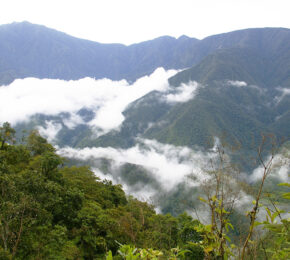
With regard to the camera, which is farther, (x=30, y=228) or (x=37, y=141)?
(x=37, y=141)

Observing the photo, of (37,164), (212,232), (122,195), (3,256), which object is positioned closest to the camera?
(212,232)

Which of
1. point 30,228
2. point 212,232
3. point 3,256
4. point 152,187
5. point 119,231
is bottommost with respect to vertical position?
point 152,187

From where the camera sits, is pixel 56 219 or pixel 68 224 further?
pixel 68 224

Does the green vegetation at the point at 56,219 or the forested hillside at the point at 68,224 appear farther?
the green vegetation at the point at 56,219

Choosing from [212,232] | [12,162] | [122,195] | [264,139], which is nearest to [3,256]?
[212,232]

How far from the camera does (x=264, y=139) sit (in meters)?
3.22

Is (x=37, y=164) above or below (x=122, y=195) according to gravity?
above

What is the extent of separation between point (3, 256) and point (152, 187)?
187599 mm

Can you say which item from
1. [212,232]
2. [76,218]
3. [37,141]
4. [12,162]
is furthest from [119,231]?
[37,141]

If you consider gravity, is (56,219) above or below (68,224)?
above

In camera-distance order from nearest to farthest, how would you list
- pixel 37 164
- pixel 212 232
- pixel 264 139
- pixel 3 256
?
pixel 212 232 → pixel 264 139 → pixel 3 256 → pixel 37 164

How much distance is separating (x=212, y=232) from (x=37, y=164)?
999 inches

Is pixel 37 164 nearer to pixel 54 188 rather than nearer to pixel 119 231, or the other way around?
pixel 54 188

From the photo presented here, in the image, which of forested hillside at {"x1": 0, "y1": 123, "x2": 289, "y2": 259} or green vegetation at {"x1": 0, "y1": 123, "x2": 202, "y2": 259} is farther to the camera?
green vegetation at {"x1": 0, "y1": 123, "x2": 202, "y2": 259}
